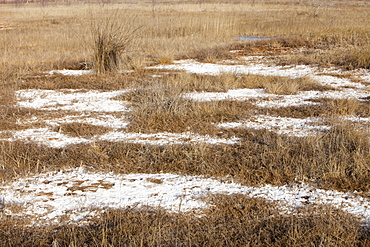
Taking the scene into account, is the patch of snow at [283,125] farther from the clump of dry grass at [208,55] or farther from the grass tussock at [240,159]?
the clump of dry grass at [208,55]

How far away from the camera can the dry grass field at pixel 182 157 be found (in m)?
2.98

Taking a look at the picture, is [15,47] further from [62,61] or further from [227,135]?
[227,135]

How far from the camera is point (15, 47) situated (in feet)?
46.4

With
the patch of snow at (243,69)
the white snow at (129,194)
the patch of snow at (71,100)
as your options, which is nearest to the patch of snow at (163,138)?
the white snow at (129,194)

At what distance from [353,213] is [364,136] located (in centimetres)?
188

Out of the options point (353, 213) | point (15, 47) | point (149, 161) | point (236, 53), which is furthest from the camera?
point (15, 47)

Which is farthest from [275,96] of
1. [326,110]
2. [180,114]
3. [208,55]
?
[208,55]

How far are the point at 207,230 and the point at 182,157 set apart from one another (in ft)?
4.81

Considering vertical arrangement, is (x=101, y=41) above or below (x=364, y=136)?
above

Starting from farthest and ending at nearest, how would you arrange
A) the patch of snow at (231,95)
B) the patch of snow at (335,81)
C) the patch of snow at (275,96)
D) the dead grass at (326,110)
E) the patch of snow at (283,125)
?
the patch of snow at (335,81)
the patch of snow at (231,95)
the patch of snow at (275,96)
the dead grass at (326,110)
the patch of snow at (283,125)

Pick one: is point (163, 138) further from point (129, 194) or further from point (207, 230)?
point (207, 230)

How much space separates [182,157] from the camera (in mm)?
4332

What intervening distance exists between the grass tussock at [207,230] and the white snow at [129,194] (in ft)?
0.46

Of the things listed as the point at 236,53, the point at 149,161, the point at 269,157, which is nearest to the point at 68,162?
the point at 149,161
